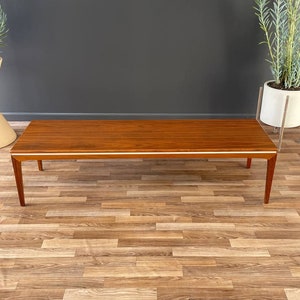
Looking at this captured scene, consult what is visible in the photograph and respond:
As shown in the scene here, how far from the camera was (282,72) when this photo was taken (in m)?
2.59

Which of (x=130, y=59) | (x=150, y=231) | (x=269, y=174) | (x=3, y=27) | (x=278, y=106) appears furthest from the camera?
(x=130, y=59)

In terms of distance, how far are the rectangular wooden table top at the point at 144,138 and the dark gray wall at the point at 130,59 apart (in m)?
0.84

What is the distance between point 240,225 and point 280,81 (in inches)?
52.4

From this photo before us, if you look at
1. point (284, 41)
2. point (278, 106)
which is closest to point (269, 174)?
point (278, 106)

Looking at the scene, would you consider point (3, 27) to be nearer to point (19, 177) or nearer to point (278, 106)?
point (19, 177)

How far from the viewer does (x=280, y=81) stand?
2617 millimetres

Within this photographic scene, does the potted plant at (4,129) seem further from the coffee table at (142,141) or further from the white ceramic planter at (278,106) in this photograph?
the white ceramic planter at (278,106)

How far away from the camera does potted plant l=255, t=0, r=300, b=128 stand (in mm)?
2461

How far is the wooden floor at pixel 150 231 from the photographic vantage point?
148 cm

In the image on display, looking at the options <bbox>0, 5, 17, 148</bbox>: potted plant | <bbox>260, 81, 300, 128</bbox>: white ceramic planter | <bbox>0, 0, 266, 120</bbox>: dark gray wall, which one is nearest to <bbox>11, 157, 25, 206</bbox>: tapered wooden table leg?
<bbox>0, 5, 17, 148</bbox>: potted plant

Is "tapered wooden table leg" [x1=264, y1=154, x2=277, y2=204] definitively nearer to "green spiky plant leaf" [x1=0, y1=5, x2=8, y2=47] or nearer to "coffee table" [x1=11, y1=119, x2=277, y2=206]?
"coffee table" [x1=11, y1=119, x2=277, y2=206]

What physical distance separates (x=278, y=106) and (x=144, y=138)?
1.17 meters

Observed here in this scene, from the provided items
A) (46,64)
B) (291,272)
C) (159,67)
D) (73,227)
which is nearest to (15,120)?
(46,64)

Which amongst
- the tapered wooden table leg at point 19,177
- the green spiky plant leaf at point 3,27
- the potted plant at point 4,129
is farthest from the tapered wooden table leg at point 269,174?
the green spiky plant leaf at point 3,27
